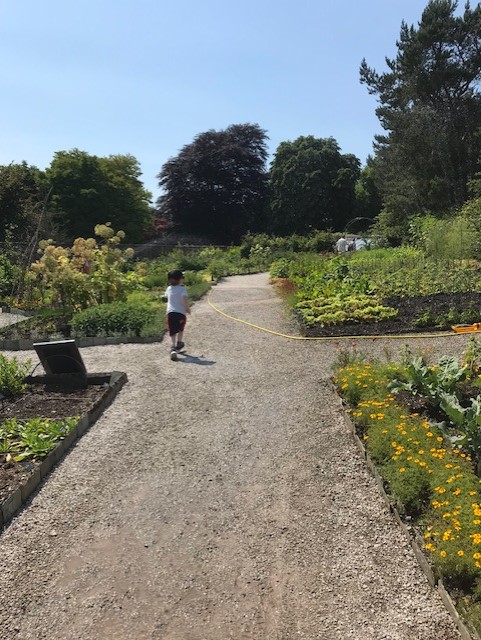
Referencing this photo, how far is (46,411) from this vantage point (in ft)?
19.1

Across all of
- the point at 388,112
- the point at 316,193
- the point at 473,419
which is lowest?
the point at 473,419

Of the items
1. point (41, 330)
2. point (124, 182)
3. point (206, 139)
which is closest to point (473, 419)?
point (41, 330)

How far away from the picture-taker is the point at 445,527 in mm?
3107

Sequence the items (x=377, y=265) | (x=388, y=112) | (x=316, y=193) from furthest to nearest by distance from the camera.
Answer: (x=316, y=193) < (x=388, y=112) < (x=377, y=265)

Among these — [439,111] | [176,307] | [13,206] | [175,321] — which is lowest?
[175,321]

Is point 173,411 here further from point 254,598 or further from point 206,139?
point 206,139

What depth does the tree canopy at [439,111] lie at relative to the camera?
31.4 metres

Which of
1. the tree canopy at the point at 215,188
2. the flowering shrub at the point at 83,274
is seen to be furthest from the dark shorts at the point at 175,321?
the tree canopy at the point at 215,188

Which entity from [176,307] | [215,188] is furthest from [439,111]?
[176,307]

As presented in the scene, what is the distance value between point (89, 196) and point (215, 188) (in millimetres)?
12818

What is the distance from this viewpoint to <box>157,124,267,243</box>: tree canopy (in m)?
45.0

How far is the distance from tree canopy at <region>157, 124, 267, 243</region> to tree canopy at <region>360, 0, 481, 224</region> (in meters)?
15.0

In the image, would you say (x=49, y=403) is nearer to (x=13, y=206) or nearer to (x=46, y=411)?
(x=46, y=411)

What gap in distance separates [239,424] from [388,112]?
32353 mm
